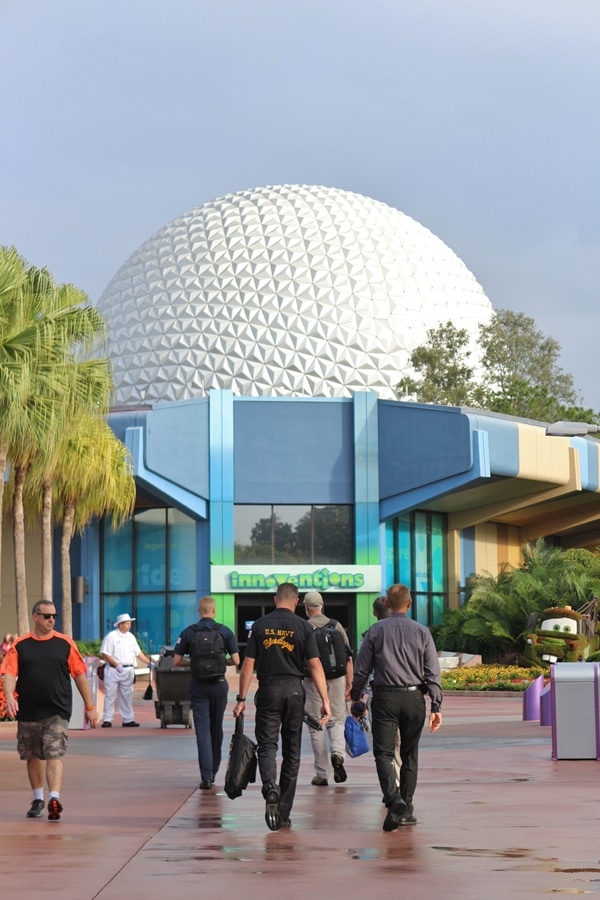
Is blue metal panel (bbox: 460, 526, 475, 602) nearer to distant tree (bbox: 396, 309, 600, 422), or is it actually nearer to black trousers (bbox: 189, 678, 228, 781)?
distant tree (bbox: 396, 309, 600, 422)

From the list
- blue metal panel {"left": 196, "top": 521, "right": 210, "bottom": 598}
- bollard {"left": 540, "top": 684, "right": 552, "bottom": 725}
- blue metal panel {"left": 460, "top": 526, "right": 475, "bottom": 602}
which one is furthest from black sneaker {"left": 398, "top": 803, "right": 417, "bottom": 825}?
blue metal panel {"left": 460, "top": 526, "right": 475, "bottom": 602}

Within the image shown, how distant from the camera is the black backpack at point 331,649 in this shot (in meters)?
14.0

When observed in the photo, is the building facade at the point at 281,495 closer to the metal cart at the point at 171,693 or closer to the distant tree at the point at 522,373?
the distant tree at the point at 522,373

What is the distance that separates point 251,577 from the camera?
45.2 meters

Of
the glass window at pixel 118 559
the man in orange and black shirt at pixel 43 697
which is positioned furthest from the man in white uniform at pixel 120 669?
the glass window at pixel 118 559

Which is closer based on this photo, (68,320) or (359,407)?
(68,320)

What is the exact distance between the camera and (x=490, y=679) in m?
33.1

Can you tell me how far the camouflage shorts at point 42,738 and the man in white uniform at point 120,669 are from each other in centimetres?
1214

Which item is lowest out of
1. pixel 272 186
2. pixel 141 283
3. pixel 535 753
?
pixel 535 753

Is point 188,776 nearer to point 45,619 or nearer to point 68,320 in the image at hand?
point 45,619

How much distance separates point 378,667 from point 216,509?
34173mm

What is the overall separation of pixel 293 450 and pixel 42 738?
114 feet

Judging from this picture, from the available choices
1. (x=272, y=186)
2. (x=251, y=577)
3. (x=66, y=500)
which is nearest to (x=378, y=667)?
(x=66, y=500)

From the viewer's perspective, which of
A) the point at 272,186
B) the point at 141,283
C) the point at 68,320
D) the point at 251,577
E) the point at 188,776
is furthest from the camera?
the point at 272,186
